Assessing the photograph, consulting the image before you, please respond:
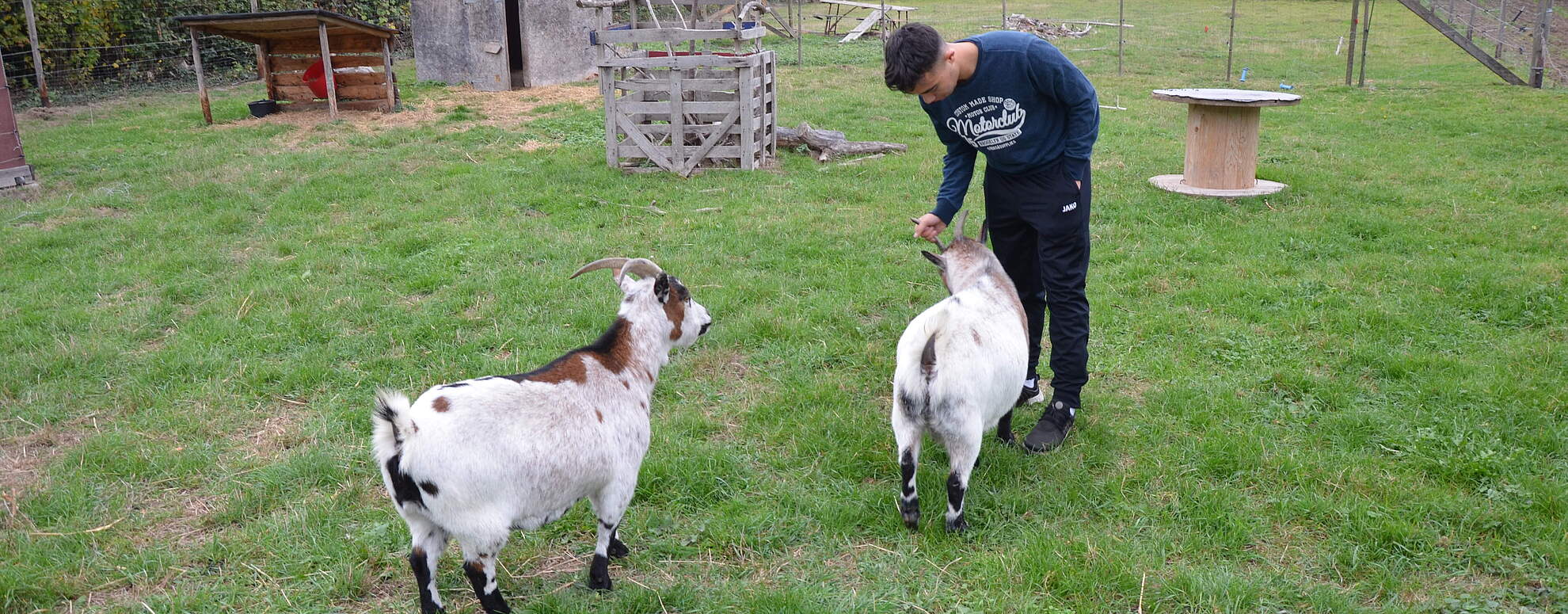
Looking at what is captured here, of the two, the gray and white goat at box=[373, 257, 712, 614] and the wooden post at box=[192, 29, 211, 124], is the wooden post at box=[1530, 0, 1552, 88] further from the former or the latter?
the wooden post at box=[192, 29, 211, 124]

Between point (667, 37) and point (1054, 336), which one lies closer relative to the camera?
point (1054, 336)

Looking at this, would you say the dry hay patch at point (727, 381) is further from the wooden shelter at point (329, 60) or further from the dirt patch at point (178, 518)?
the wooden shelter at point (329, 60)

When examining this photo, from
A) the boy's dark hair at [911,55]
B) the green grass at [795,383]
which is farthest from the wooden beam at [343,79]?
the boy's dark hair at [911,55]

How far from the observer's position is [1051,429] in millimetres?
4391

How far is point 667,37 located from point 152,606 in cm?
823

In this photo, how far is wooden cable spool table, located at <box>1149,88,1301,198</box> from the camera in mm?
8773

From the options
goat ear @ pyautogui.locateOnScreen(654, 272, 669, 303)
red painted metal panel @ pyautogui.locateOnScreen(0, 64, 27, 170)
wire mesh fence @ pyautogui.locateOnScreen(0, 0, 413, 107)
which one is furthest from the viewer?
wire mesh fence @ pyautogui.locateOnScreen(0, 0, 413, 107)

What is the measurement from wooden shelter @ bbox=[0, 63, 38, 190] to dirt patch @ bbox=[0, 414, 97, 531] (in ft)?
22.7

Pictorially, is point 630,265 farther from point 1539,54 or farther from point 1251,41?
point 1251,41

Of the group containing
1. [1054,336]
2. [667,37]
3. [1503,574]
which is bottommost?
[1503,574]

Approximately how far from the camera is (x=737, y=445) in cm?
453

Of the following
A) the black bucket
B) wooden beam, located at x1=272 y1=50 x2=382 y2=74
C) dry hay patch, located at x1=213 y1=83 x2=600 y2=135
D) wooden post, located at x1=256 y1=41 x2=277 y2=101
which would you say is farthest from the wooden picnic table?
the black bucket

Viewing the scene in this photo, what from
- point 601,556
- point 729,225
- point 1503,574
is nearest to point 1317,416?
point 1503,574

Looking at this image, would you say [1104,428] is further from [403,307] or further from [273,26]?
[273,26]
